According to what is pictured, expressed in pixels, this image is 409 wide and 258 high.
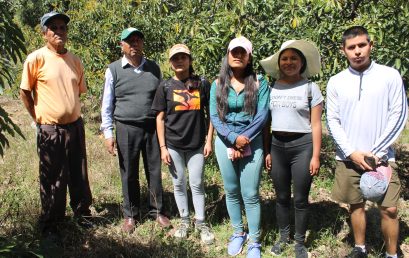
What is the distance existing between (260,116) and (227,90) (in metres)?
0.34

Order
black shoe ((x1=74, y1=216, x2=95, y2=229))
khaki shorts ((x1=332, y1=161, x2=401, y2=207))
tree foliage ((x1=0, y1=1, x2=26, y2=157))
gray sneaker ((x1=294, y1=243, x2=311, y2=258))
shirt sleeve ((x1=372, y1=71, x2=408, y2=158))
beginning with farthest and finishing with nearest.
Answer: black shoe ((x1=74, y1=216, x2=95, y2=229)), gray sneaker ((x1=294, y1=243, x2=311, y2=258)), khaki shorts ((x1=332, y1=161, x2=401, y2=207)), shirt sleeve ((x1=372, y1=71, x2=408, y2=158)), tree foliage ((x1=0, y1=1, x2=26, y2=157))

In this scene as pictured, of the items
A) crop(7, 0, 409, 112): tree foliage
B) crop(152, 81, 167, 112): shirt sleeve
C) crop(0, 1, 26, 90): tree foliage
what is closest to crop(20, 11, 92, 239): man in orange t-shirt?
crop(152, 81, 167, 112): shirt sleeve

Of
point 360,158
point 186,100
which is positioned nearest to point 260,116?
point 186,100

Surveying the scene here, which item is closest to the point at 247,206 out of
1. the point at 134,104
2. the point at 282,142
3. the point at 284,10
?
the point at 282,142

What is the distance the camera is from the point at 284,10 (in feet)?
12.7

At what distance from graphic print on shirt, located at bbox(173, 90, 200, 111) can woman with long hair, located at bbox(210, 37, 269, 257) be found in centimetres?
23

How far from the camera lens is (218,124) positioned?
338cm

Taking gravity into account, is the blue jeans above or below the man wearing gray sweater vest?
below

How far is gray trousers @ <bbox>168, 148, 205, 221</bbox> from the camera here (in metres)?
3.68

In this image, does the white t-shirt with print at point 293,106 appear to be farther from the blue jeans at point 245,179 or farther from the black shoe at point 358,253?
the black shoe at point 358,253

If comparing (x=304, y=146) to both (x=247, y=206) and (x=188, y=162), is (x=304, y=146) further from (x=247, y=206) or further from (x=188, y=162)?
(x=188, y=162)

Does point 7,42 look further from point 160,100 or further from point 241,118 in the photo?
point 241,118

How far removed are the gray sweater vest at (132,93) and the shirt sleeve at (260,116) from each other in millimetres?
1009

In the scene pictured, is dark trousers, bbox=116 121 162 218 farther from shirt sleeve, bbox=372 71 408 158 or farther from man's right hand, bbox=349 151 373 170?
shirt sleeve, bbox=372 71 408 158
